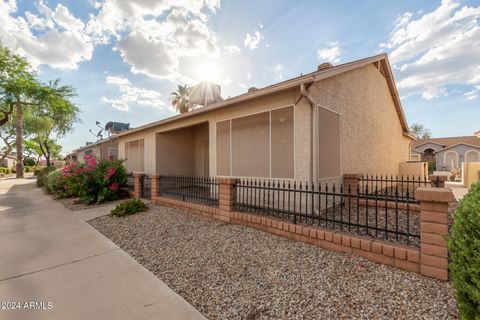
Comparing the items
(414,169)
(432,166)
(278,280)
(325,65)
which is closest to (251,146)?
(325,65)

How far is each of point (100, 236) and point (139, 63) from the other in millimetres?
13593

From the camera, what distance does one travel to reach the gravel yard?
2.19m

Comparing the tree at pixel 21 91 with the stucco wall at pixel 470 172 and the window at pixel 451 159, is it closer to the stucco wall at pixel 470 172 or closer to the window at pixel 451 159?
the stucco wall at pixel 470 172

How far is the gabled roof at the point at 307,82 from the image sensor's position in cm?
495

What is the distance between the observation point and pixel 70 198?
10.0 meters

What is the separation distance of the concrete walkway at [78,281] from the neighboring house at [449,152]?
2658 centimetres

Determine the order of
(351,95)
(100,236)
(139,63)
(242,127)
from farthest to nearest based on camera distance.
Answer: (139,63)
(351,95)
(242,127)
(100,236)

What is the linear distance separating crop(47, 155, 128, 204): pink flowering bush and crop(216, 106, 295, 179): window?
472 centimetres

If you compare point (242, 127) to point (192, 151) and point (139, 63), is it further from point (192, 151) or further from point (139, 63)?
point (139, 63)

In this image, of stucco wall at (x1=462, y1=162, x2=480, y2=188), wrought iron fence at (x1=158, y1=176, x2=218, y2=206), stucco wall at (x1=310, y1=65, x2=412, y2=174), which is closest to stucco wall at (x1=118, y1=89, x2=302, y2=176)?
stucco wall at (x1=310, y1=65, x2=412, y2=174)

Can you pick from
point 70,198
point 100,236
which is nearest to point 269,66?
point 100,236

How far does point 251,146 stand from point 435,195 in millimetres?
4555

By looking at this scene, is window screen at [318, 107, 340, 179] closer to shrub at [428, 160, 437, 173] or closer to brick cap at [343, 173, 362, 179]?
brick cap at [343, 173, 362, 179]

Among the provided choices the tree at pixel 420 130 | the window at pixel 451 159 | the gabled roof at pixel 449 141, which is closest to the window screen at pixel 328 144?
the window at pixel 451 159
